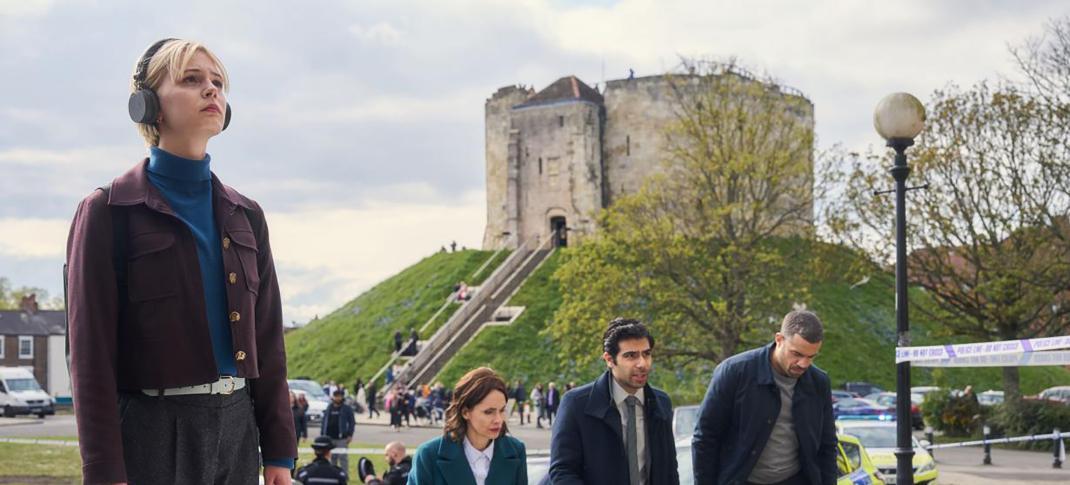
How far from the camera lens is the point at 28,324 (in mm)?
79062

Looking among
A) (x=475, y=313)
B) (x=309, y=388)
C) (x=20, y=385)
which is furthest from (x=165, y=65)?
(x=475, y=313)

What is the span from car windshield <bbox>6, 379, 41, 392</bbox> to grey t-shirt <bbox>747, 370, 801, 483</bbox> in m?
46.2

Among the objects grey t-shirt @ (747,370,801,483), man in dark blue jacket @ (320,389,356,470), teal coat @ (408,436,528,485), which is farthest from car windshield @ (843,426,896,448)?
teal coat @ (408,436,528,485)

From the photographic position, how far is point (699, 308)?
38.9 m

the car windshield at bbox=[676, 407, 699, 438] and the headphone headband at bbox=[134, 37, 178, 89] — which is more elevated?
the headphone headband at bbox=[134, 37, 178, 89]

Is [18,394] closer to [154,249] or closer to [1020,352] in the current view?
[1020,352]

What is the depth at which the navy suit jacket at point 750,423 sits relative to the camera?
793 cm

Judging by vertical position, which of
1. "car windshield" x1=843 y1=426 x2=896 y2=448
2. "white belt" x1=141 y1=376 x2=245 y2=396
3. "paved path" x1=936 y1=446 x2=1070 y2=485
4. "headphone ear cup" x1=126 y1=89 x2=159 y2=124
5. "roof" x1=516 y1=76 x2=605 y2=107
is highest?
"roof" x1=516 y1=76 x2=605 y2=107

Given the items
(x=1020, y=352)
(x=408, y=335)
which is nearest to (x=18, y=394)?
(x=408, y=335)

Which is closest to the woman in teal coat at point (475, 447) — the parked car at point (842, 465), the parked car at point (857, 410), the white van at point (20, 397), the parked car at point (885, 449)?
the parked car at point (842, 465)

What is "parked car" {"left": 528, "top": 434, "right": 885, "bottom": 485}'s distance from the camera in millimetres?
11094

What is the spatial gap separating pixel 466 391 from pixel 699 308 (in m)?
32.5

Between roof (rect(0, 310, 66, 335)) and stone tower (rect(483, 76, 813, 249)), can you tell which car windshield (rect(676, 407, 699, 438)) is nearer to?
stone tower (rect(483, 76, 813, 249))

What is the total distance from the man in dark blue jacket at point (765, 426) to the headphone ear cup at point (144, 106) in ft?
15.3
